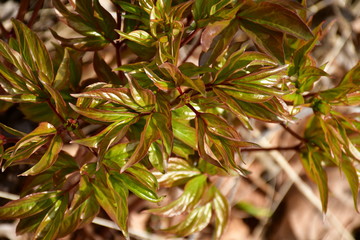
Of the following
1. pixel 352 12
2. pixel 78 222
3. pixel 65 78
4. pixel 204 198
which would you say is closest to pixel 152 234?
pixel 204 198

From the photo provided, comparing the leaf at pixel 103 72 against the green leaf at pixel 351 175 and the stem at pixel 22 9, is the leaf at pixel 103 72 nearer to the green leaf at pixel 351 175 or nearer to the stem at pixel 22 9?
the stem at pixel 22 9

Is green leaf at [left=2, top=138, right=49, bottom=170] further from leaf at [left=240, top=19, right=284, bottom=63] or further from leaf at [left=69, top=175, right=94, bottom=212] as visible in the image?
leaf at [left=240, top=19, right=284, bottom=63]

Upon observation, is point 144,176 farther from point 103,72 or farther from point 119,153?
point 103,72

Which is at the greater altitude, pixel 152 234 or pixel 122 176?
pixel 122 176

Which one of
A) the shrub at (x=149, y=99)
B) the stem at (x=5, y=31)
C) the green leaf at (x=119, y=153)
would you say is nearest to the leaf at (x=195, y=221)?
the shrub at (x=149, y=99)

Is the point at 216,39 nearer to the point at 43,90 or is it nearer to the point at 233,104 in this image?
the point at 233,104

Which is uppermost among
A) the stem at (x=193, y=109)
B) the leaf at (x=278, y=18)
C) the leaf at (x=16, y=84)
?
the leaf at (x=278, y=18)

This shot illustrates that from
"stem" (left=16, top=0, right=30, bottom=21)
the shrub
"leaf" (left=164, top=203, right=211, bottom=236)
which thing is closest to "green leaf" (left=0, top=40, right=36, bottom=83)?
the shrub
